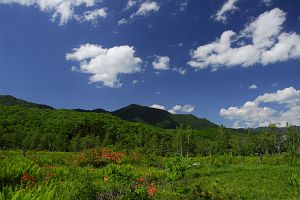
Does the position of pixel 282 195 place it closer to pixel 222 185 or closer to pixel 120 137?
pixel 222 185

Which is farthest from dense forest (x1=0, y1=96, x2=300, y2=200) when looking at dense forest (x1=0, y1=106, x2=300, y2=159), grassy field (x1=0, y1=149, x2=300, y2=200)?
dense forest (x1=0, y1=106, x2=300, y2=159)

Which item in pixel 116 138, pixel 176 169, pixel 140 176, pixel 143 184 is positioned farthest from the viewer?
pixel 116 138

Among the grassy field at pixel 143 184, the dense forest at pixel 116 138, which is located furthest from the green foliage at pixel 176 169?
the dense forest at pixel 116 138

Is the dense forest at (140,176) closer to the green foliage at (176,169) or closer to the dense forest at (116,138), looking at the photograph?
the green foliage at (176,169)

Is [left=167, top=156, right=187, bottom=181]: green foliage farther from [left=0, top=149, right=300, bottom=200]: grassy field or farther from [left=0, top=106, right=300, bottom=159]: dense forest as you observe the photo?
[left=0, top=106, right=300, bottom=159]: dense forest

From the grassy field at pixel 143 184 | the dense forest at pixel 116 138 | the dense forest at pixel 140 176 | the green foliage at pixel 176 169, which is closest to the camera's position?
the grassy field at pixel 143 184

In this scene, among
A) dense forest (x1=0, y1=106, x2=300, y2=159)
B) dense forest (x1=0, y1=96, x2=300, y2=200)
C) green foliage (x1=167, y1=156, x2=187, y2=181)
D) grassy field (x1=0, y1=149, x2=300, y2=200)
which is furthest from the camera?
dense forest (x1=0, y1=106, x2=300, y2=159)

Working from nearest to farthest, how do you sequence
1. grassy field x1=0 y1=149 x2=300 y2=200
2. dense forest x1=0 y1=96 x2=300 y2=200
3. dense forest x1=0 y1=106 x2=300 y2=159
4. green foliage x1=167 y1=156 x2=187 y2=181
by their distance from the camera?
1. grassy field x1=0 y1=149 x2=300 y2=200
2. dense forest x1=0 y1=96 x2=300 y2=200
3. green foliage x1=167 y1=156 x2=187 y2=181
4. dense forest x1=0 y1=106 x2=300 y2=159

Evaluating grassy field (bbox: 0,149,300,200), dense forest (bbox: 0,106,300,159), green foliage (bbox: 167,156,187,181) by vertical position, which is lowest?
grassy field (bbox: 0,149,300,200)

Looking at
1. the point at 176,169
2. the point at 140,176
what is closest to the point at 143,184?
the point at 176,169

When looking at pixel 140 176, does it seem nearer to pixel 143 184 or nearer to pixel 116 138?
pixel 143 184

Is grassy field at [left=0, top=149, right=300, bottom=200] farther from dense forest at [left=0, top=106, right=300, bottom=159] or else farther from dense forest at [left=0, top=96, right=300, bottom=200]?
dense forest at [left=0, top=106, right=300, bottom=159]

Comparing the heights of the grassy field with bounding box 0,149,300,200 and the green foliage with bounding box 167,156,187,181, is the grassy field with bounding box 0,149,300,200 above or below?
below

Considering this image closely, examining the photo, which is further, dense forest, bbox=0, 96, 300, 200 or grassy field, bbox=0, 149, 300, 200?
dense forest, bbox=0, 96, 300, 200
